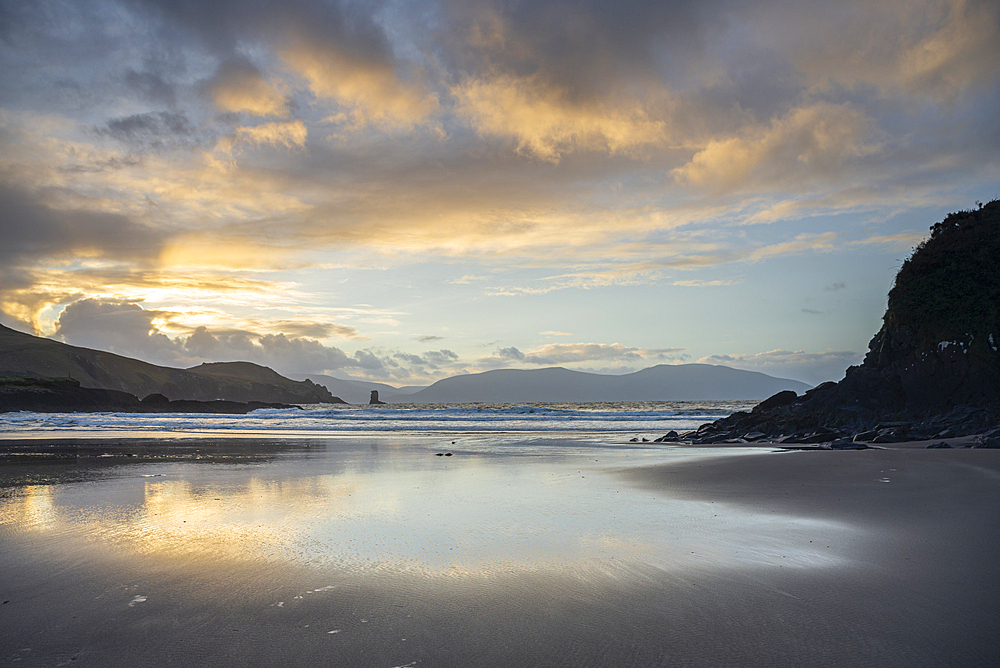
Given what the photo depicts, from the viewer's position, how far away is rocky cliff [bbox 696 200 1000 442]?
18.1m

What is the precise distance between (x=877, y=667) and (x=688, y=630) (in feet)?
2.60

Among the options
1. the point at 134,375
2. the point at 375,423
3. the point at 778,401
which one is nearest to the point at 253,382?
the point at 134,375

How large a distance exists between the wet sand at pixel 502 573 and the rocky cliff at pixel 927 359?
1180cm

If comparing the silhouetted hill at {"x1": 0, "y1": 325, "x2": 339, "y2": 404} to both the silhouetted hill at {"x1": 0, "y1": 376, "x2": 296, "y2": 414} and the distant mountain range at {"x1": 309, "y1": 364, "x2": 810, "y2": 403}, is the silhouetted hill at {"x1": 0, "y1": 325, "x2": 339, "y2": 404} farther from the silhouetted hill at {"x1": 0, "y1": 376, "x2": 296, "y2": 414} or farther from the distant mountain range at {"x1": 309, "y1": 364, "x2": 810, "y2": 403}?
the distant mountain range at {"x1": 309, "y1": 364, "x2": 810, "y2": 403}

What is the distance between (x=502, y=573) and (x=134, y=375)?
111 metres

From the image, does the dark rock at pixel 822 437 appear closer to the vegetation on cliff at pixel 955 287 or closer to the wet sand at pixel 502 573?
the vegetation on cliff at pixel 955 287

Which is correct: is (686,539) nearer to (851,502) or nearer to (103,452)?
(851,502)

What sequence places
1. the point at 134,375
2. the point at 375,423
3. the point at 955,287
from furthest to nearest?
the point at 134,375 < the point at 375,423 < the point at 955,287

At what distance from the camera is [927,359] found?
19297 mm

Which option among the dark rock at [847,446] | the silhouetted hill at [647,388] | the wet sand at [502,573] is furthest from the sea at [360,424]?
the silhouetted hill at [647,388]

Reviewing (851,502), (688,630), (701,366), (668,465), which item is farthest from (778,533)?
(701,366)

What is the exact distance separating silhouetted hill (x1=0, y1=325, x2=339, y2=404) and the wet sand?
91.8 metres

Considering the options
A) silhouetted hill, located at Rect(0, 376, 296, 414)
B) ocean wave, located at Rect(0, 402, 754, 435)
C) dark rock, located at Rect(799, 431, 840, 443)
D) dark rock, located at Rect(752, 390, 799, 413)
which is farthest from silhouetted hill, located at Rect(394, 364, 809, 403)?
dark rock, located at Rect(799, 431, 840, 443)

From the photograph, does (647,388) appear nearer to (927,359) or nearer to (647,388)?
(647,388)
